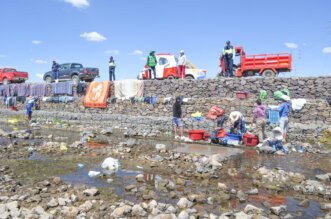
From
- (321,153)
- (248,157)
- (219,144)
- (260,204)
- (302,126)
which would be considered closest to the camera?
(260,204)

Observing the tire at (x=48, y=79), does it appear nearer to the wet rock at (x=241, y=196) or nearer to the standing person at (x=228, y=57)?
the standing person at (x=228, y=57)

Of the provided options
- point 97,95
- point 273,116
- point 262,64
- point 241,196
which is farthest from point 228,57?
point 241,196

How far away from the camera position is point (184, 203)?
594 cm

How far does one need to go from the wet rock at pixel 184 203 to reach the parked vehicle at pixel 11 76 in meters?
28.3

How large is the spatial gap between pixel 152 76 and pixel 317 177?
15.6 meters

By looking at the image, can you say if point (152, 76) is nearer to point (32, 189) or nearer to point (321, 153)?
point (321, 153)

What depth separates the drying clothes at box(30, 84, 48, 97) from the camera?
1063 inches

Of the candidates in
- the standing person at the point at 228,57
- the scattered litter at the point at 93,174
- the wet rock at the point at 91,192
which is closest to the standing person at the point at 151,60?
the standing person at the point at 228,57

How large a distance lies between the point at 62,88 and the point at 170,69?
362 inches

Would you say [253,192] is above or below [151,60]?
below

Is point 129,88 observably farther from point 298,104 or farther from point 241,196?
point 241,196

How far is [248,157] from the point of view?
10.1m

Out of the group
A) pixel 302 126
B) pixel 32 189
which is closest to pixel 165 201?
pixel 32 189

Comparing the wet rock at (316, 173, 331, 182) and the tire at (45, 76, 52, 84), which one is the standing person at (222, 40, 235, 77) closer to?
the wet rock at (316, 173, 331, 182)
